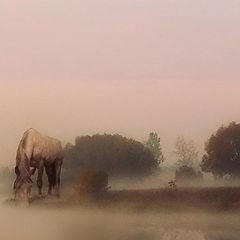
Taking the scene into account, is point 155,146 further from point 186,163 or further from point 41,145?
point 41,145

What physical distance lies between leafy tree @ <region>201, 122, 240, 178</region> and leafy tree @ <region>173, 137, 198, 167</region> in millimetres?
36

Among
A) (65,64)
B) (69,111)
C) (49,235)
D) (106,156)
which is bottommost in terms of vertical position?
(49,235)

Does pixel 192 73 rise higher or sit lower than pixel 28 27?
lower

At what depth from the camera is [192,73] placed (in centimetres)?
252

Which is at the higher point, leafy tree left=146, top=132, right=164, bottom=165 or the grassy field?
leafy tree left=146, top=132, right=164, bottom=165

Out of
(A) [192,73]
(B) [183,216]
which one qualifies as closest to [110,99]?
(A) [192,73]

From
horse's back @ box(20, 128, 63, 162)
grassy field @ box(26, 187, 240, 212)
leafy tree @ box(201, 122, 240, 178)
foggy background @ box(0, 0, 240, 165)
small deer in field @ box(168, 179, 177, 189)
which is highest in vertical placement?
foggy background @ box(0, 0, 240, 165)

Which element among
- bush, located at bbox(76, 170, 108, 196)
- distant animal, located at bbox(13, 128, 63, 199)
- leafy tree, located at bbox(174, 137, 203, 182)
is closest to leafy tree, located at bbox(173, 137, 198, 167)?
leafy tree, located at bbox(174, 137, 203, 182)

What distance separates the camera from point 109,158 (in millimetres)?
2502

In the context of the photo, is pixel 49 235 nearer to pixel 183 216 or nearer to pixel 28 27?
pixel 183 216

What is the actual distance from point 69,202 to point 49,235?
0.44ft

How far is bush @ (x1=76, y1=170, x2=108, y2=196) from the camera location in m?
2.48

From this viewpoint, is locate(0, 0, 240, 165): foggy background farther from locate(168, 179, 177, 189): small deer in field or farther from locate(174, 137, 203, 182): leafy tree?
locate(168, 179, 177, 189): small deer in field

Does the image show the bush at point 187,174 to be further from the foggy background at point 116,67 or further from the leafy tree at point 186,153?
the foggy background at point 116,67
